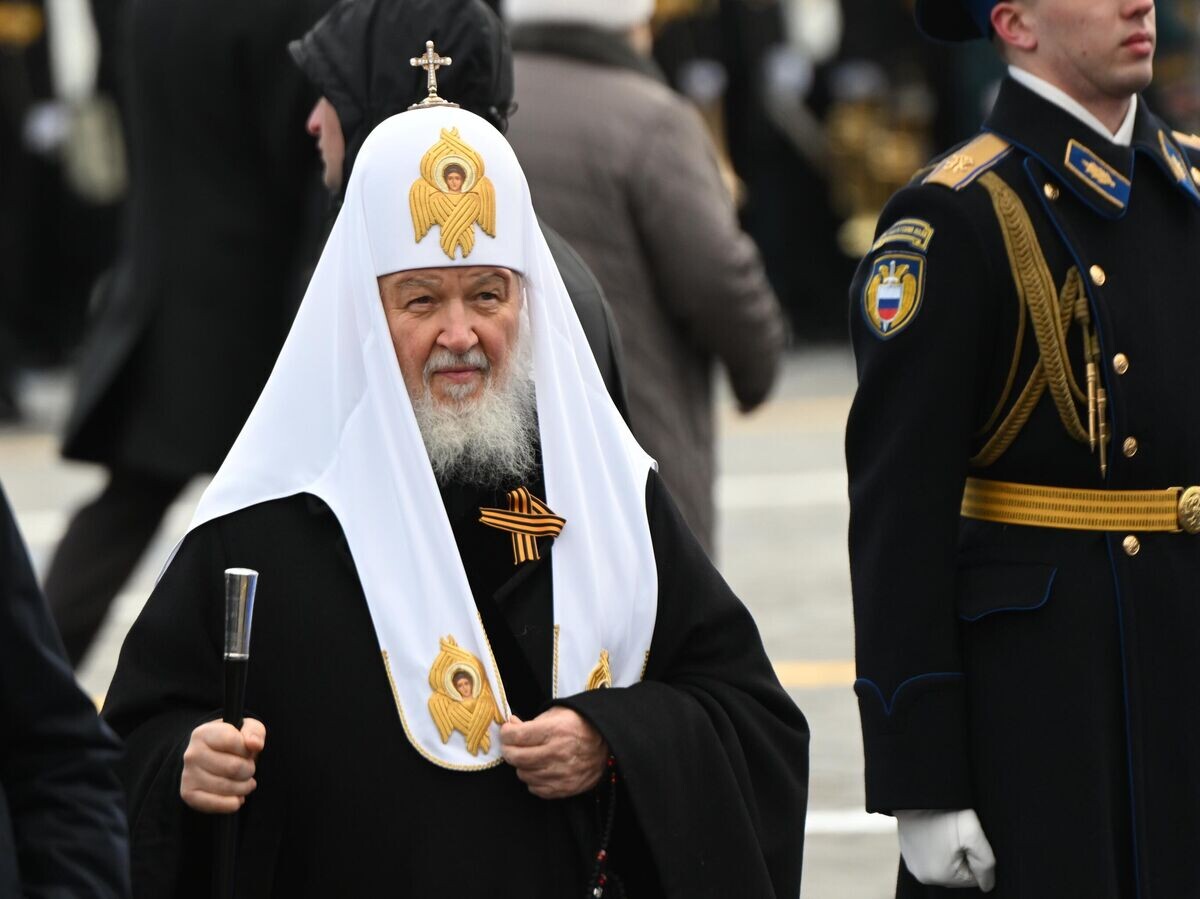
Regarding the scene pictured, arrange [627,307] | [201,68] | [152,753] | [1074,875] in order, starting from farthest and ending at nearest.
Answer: [201,68] → [627,307] → [1074,875] → [152,753]

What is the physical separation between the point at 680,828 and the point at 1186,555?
944 millimetres

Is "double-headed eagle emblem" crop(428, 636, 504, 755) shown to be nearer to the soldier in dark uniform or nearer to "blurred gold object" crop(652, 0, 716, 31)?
the soldier in dark uniform

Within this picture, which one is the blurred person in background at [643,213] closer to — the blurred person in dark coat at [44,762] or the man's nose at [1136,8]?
the man's nose at [1136,8]

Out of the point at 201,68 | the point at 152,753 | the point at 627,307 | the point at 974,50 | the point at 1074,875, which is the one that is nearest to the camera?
the point at 152,753

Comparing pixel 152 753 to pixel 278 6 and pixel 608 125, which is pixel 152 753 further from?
pixel 278 6

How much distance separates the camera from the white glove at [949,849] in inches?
159

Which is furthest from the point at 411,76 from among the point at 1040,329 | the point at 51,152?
the point at 51,152

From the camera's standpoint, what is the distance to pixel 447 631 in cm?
365

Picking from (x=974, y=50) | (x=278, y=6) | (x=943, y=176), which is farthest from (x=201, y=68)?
(x=974, y=50)

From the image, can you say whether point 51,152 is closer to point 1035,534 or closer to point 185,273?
point 185,273

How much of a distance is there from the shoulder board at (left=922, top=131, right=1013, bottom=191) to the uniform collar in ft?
0.06

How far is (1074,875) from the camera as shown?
408cm

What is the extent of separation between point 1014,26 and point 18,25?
13480mm

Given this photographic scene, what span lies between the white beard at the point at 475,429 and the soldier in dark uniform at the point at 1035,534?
23.4 inches
